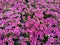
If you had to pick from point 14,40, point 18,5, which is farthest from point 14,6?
point 14,40

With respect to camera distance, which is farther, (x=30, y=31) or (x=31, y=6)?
(x=31, y=6)

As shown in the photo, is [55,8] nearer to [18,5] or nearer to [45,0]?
[45,0]

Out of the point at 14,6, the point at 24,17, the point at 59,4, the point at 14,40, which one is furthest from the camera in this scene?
the point at 59,4

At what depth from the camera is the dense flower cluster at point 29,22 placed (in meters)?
3.44

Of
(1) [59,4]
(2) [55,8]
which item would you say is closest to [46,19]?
(2) [55,8]

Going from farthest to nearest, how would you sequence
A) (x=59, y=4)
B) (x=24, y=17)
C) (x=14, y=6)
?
(x=59, y=4) < (x=14, y=6) < (x=24, y=17)

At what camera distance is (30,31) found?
3.53 metres

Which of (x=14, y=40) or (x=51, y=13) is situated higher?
(x=51, y=13)

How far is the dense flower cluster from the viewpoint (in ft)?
11.3

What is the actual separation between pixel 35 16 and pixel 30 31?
1.60ft

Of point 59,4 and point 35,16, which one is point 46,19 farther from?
point 59,4

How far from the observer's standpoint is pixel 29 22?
3.71 meters

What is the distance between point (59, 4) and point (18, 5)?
1.00m

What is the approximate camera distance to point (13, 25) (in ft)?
11.8
